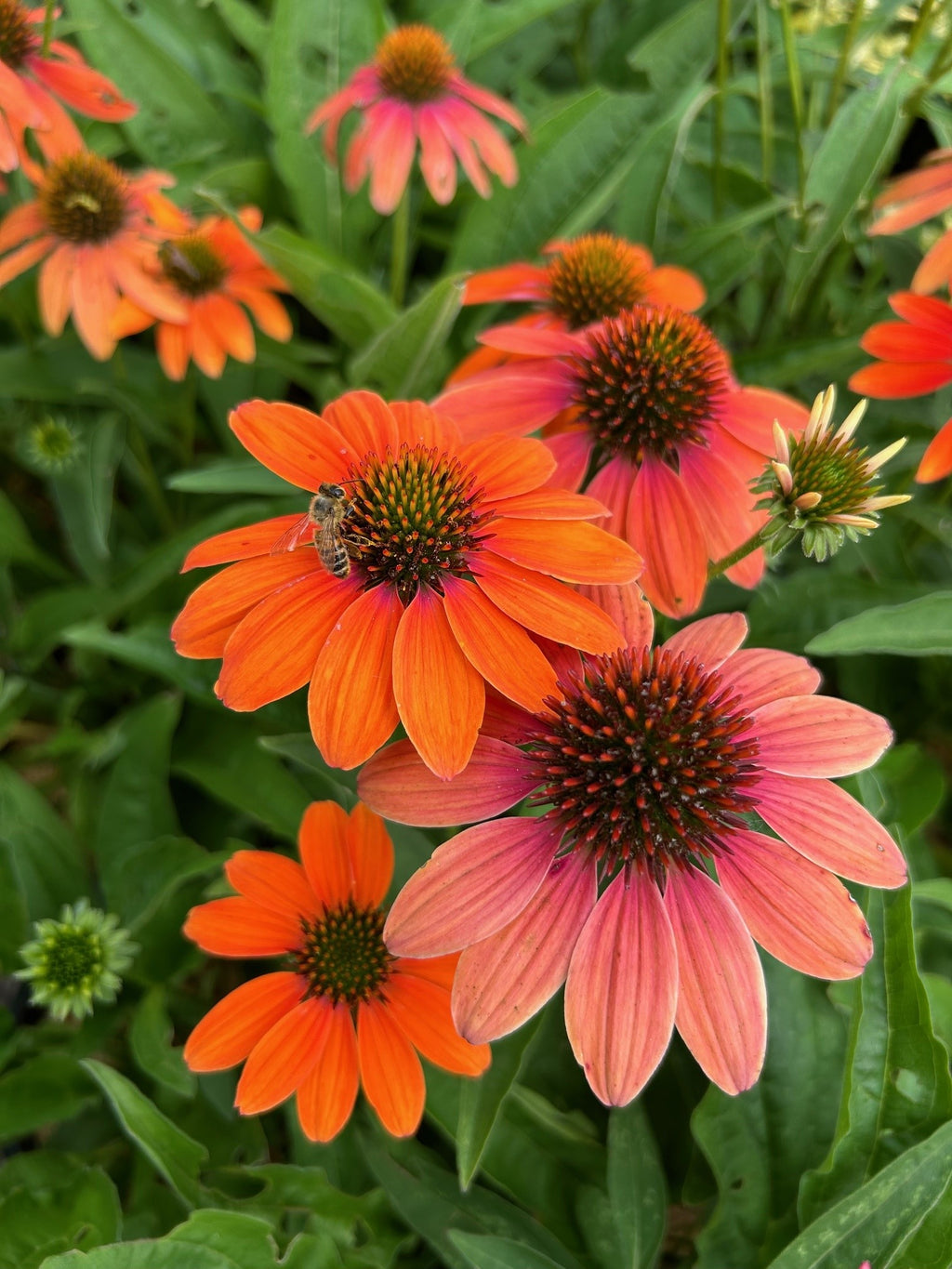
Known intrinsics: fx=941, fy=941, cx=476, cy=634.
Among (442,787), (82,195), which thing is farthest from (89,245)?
(442,787)

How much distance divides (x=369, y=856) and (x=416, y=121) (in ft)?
4.36

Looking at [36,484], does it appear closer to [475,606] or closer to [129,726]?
[129,726]

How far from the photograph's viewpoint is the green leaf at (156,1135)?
3.75 feet

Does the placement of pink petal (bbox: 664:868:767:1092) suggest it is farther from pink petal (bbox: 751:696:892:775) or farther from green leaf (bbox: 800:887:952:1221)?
green leaf (bbox: 800:887:952:1221)

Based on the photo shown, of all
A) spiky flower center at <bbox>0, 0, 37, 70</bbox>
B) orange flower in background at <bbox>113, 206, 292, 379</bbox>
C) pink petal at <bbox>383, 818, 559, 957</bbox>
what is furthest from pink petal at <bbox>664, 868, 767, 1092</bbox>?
spiky flower center at <bbox>0, 0, 37, 70</bbox>

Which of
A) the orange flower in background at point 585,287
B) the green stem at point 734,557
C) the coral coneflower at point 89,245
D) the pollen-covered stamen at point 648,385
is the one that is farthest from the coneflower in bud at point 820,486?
the coral coneflower at point 89,245

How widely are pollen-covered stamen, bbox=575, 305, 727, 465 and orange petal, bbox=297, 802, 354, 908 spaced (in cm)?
59

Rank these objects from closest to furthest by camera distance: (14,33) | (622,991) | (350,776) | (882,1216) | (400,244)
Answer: (622,991), (882,1216), (350,776), (14,33), (400,244)

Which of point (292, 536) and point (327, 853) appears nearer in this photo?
point (292, 536)

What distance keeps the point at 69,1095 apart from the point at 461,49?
2.12m

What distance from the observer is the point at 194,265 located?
1.70 metres

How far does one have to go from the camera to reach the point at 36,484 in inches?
92.8

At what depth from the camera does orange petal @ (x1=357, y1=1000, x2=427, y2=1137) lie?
110cm

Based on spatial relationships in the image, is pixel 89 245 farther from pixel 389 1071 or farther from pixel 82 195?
pixel 389 1071
